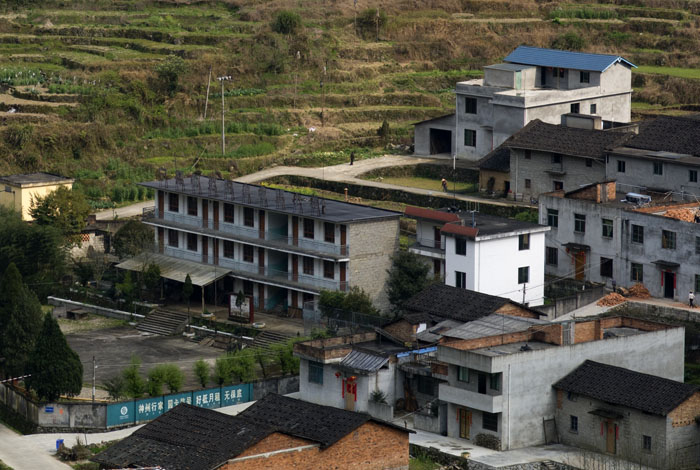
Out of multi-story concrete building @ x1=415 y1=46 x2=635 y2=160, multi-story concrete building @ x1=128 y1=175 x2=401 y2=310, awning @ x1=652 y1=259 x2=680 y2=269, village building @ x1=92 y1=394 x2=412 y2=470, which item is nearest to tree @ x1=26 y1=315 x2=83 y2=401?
village building @ x1=92 y1=394 x2=412 y2=470

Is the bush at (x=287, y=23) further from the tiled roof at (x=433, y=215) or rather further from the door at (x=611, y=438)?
the door at (x=611, y=438)

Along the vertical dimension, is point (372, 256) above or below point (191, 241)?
above

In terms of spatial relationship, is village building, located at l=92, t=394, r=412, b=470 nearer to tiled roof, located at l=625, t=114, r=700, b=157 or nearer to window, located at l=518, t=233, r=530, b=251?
window, located at l=518, t=233, r=530, b=251

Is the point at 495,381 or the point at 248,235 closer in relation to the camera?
the point at 495,381

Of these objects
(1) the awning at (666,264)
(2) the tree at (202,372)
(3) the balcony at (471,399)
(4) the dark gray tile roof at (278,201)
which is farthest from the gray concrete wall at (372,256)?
(3) the balcony at (471,399)

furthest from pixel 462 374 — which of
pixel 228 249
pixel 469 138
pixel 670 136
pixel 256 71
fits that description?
pixel 256 71

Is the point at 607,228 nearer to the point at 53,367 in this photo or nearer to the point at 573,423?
the point at 573,423

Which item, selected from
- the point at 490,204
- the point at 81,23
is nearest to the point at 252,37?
the point at 81,23
